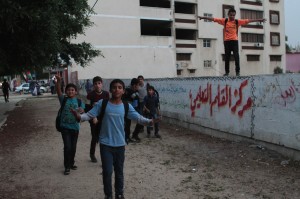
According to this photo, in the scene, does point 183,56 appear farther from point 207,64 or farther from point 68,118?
point 68,118

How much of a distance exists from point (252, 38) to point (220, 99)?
51576mm

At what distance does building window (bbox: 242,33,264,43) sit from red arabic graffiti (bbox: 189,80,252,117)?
48.6 metres

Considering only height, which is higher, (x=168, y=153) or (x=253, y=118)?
(x=253, y=118)

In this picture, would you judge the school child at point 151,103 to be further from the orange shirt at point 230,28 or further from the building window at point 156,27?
the building window at point 156,27

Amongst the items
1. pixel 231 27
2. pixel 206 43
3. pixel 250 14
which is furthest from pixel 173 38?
pixel 231 27

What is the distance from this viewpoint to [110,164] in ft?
15.8

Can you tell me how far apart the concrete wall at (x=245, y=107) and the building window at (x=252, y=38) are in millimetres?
47537

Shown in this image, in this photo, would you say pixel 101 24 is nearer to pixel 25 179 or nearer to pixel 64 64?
pixel 64 64

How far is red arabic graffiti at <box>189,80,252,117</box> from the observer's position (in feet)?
29.8

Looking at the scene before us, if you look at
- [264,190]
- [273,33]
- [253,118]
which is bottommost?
[264,190]

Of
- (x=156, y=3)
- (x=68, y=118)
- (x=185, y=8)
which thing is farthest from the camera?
(x=185, y=8)

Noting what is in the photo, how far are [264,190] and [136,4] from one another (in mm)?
42499

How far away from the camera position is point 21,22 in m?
10.0

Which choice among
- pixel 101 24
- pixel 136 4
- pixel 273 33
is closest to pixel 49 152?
pixel 101 24
